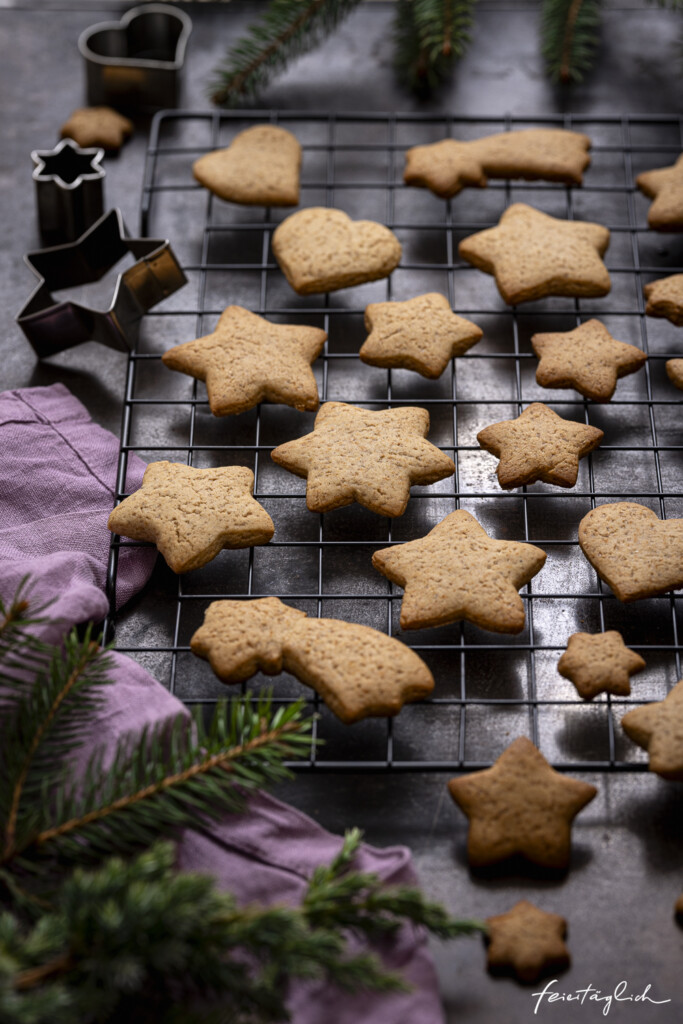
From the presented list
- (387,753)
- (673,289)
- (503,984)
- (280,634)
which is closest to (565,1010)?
(503,984)

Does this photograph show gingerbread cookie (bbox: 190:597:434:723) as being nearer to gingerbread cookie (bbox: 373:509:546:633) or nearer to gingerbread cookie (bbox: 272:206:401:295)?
gingerbread cookie (bbox: 373:509:546:633)

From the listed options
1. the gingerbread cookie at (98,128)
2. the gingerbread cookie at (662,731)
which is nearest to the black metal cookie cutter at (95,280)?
the gingerbread cookie at (98,128)

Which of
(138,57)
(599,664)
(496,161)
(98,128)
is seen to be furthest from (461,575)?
(138,57)

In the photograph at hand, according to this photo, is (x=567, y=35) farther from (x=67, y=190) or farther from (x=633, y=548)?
(x=633, y=548)

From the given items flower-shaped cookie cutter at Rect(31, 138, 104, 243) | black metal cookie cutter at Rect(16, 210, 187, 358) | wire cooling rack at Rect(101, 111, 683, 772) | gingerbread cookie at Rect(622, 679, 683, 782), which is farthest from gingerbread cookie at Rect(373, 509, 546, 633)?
flower-shaped cookie cutter at Rect(31, 138, 104, 243)

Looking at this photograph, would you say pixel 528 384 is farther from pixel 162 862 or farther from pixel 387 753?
pixel 162 862
